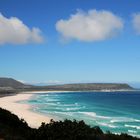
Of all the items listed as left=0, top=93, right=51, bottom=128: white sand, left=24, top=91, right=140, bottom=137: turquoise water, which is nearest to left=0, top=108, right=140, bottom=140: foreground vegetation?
left=24, top=91, right=140, bottom=137: turquoise water

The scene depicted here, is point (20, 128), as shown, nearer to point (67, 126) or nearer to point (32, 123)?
point (67, 126)

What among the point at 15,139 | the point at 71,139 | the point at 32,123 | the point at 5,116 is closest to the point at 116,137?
the point at 71,139

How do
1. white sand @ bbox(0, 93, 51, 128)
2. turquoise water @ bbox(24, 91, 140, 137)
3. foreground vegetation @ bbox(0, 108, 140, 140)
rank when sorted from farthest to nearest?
white sand @ bbox(0, 93, 51, 128)
turquoise water @ bbox(24, 91, 140, 137)
foreground vegetation @ bbox(0, 108, 140, 140)

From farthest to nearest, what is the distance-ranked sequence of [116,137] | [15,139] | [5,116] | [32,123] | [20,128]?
[32,123], [5,116], [20,128], [116,137], [15,139]

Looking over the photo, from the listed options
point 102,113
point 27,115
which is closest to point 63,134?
point 27,115

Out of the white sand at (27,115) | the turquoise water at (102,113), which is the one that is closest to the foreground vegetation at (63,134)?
the turquoise water at (102,113)

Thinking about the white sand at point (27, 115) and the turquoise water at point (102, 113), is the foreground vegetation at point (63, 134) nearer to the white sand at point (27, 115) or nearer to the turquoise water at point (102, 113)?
the turquoise water at point (102, 113)

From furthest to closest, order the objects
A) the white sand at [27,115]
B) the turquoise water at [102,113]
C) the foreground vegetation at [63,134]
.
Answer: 1. the white sand at [27,115]
2. the turquoise water at [102,113]
3. the foreground vegetation at [63,134]

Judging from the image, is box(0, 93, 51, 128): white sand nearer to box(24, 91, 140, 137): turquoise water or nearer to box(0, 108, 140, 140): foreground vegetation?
box(24, 91, 140, 137): turquoise water

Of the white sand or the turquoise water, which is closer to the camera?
the turquoise water

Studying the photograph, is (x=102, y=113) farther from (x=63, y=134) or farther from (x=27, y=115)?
(x=63, y=134)

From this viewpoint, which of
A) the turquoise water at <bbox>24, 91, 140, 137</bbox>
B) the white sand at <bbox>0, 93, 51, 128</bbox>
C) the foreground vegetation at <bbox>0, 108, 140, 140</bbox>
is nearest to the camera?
the foreground vegetation at <bbox>0, 108, 140, 140</bbox>
